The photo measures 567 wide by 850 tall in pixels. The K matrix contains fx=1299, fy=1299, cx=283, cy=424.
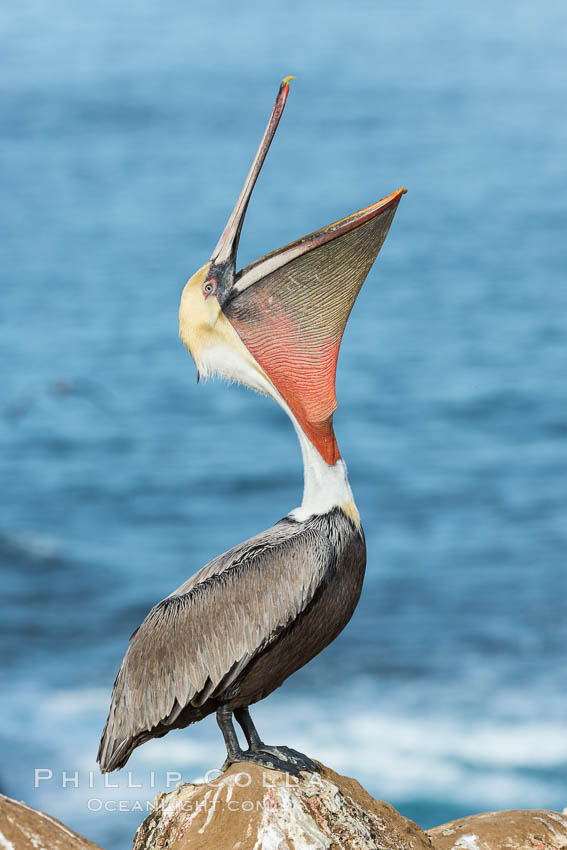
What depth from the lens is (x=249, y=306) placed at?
6668 mm

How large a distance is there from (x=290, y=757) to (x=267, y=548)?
1.09m

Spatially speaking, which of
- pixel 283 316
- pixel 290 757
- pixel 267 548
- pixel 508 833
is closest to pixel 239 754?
pixel 290 757

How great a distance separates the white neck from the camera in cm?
662

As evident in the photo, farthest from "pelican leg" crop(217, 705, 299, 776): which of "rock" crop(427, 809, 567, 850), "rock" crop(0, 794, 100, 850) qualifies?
"rock" crop(427, 809, 567, 850)

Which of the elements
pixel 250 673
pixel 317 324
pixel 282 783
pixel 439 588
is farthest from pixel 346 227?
pixel 439 588

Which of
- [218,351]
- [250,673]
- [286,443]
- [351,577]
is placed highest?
[286,443]

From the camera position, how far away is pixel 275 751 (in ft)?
21.7

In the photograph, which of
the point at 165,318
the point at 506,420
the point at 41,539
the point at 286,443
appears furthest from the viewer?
the point at 165,318

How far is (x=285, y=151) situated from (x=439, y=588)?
2763cm

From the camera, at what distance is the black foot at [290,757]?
660 centimetres

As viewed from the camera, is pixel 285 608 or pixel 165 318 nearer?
pixel 285 608

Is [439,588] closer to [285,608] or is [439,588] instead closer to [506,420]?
[506,420]

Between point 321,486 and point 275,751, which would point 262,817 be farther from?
point 321,486

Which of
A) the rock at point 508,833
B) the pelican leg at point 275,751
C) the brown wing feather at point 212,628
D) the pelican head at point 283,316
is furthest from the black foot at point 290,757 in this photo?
the pelican head at point 283,316
